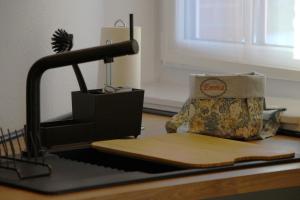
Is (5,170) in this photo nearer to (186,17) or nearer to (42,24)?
(42,24)

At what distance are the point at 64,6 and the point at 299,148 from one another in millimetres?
921

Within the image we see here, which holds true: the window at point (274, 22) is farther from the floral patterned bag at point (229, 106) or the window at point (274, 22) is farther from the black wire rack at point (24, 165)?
the black wire rack at point (24, 165)

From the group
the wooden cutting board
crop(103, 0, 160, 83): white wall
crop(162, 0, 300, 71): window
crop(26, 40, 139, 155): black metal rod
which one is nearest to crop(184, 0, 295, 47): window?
crop(162, 0, 300, 71): window

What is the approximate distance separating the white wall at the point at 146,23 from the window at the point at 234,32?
2.0 inches

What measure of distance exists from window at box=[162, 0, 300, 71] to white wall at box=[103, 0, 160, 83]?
5 cm

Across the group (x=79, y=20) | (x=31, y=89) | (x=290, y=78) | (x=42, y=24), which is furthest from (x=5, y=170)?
(x=290, y=78)

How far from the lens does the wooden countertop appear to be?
4.58 feet

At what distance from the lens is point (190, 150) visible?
1736mm

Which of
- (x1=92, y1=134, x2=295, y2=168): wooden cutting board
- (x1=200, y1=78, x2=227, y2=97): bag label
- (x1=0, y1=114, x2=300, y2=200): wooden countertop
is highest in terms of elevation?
(x1=200, y1=78, x2=227, y2=97): bag label

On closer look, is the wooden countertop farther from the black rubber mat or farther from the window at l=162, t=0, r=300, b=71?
the window at l=162, t=0, r=300, b=71

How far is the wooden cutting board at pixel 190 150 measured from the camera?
164 cm

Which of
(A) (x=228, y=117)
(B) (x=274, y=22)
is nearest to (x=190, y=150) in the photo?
(A) (x=228, y=117)

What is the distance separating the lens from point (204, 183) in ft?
4.92

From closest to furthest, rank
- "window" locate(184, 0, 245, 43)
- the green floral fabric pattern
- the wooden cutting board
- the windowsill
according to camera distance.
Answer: the wooden cutting board, the green floral fabric pattern, the windowsill, "window" locate(184, 0, 245, 43)
